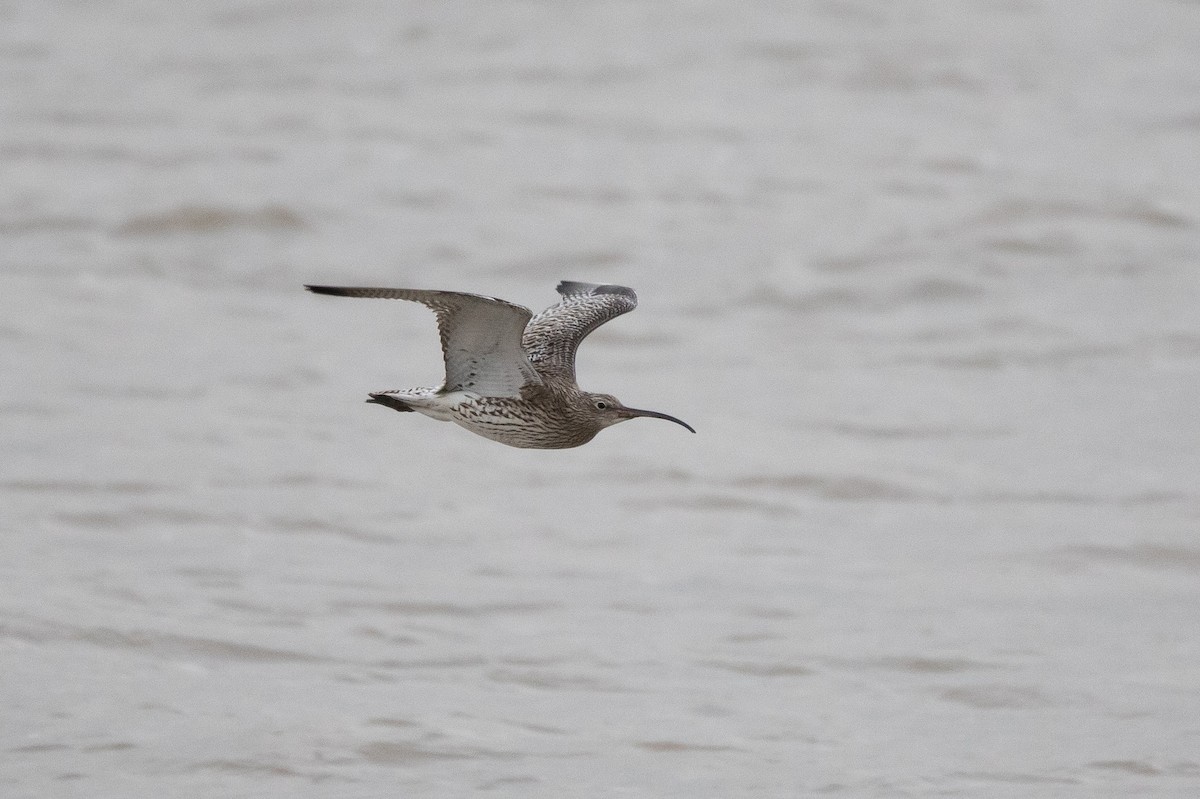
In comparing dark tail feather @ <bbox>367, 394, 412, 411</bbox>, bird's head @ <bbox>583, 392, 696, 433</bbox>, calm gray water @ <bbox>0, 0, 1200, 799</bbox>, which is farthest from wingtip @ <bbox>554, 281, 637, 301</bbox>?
calm gray water @ <bbox>0, 0, 1200, 799</bbox>

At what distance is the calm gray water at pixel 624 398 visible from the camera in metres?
10.3

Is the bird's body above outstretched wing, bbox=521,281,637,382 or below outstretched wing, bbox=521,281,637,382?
below

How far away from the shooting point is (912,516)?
13523 mm

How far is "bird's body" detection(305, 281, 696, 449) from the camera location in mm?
7203

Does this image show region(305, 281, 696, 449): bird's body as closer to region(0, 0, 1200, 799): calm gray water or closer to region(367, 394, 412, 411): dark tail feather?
region(367, 394, 412, 411): dark tail feather

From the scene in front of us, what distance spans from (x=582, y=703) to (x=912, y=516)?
12.5ft

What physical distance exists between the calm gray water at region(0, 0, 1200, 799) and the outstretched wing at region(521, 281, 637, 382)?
2284 mm

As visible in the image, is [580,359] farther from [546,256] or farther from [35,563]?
[35,563]

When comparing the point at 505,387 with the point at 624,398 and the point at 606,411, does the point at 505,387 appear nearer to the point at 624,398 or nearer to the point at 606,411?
the point at 606,411

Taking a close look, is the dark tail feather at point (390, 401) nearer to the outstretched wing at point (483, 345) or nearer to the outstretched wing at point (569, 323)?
the outstretched wing at point (483, 345)

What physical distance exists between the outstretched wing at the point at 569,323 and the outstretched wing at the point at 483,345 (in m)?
0.30

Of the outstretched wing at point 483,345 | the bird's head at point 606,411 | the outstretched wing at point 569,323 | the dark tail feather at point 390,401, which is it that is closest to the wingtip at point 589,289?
the outstretched wing at point 569,323

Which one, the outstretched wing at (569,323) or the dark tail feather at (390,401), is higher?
the outstretched wing at (569,323)

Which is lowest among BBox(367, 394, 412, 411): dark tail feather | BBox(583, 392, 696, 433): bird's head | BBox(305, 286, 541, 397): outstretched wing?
BBox(367, 394, 412, 411): dark tail feather
